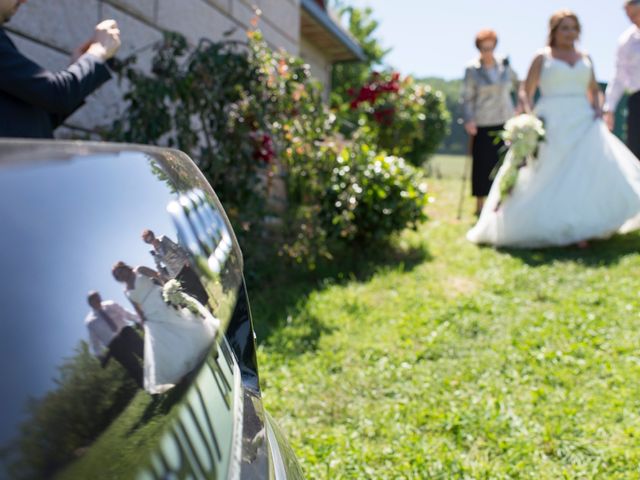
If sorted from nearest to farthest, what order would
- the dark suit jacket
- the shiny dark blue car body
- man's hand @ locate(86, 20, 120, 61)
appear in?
1. the shiny dark blue car body
2. the dark suit jacket
3. man's hand @ locate(86, 20, 120, 61)

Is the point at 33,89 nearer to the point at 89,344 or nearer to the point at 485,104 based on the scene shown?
the point at 89,344

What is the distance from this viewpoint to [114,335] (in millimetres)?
500

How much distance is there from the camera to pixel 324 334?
3.40 metres

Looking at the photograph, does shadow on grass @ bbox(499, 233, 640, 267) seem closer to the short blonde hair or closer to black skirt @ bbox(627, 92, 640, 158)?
black skirt @ bbox(627, 92, 640, 158)

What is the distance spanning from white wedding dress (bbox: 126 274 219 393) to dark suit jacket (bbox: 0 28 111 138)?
5.31ft

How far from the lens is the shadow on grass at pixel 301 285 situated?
11.1 feet

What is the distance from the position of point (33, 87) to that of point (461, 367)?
222 cm

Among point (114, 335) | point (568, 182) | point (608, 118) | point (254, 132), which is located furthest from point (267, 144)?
point (114, 335)

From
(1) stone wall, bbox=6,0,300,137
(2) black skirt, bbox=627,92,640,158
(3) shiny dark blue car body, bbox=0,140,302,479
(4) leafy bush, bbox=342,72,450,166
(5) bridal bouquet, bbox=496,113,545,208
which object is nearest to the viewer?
(3) shiny dark blue car body, bbox=0,140,302,479

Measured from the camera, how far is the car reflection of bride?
0.54m

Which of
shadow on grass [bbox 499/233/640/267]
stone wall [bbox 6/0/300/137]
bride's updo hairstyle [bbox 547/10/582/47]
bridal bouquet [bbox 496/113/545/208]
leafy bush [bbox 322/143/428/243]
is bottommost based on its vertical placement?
shadow on grass [bbox 499/233/640/267]

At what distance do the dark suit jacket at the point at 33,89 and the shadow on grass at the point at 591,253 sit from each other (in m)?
3.62

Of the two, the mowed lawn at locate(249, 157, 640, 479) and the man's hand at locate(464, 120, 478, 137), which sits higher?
the man's hand at locate(464, 120, 478, 137)

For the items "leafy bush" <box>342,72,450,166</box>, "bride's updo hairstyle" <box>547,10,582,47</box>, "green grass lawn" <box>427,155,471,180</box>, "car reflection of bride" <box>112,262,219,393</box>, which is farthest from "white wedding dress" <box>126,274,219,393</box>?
"green grass lawn" <box>427,155,471,180</box>
